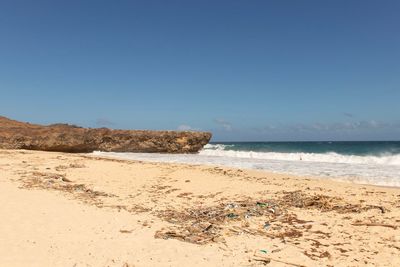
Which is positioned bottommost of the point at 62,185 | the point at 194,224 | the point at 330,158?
the point at 194,224

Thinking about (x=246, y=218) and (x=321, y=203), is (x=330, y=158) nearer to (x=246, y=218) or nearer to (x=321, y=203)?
(x=321, y=203)

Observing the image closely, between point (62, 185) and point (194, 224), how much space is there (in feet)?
17.2

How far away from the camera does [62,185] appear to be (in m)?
9.86

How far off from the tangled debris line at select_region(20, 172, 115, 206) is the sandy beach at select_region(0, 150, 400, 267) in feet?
0.09

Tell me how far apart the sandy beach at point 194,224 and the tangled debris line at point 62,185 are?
0.03 metres

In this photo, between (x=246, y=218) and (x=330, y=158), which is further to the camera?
(x=330, y=158)

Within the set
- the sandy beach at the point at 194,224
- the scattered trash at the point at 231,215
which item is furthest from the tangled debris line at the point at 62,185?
the scattered trash at the point at 231,215

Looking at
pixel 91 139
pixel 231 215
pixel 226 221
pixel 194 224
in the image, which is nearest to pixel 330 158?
pixel 91 139

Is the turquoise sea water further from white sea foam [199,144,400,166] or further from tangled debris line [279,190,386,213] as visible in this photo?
tangled debris line [279,190,386,213]

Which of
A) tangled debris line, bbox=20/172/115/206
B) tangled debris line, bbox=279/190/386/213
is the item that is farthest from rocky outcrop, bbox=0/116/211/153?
tangled debris line, bbox=279/190/386/213

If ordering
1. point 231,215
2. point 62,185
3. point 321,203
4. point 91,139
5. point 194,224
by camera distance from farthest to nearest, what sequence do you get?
point 91,139 < point 62,185 < point 321,203 < point 231,215 < point 194,224

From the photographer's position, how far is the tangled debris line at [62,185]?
27.9ft

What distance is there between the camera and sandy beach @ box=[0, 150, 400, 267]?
468 centimetres

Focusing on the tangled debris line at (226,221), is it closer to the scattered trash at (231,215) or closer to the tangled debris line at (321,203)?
the scattered trash at (231,215)
